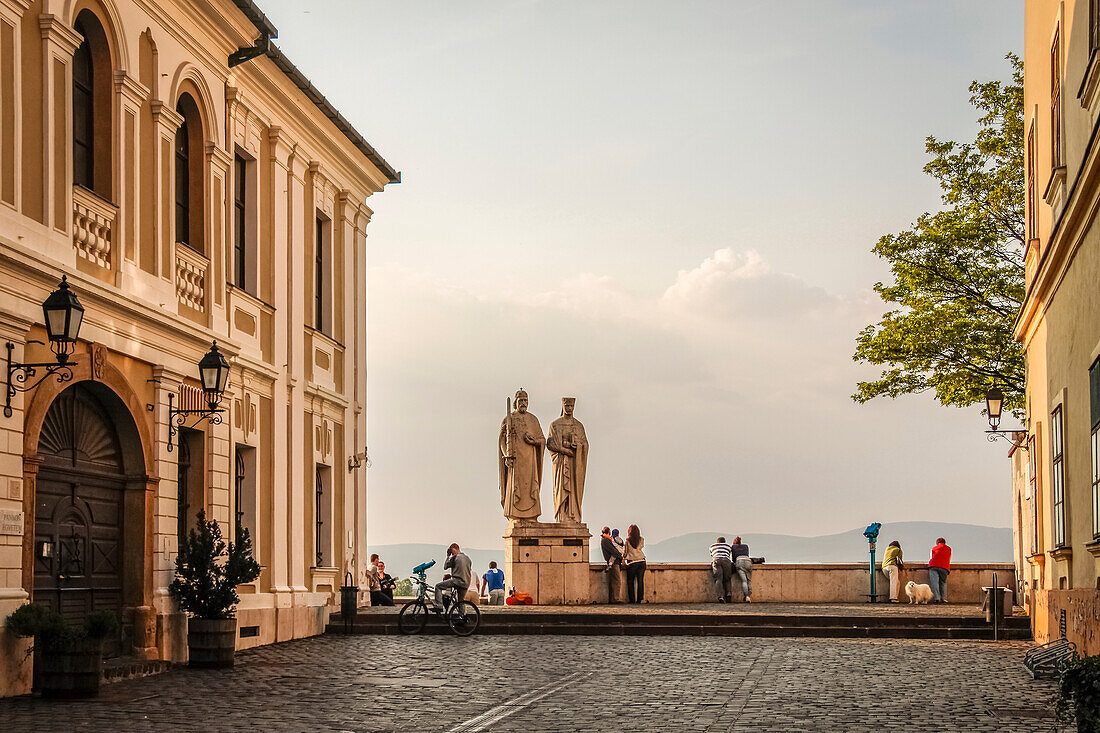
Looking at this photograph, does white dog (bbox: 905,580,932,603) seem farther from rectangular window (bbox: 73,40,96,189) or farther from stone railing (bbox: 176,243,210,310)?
rectangular window (bbox: 73,40,96,189)

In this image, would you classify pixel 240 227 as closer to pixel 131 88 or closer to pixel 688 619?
pixel 131 88

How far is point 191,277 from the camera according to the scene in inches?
795

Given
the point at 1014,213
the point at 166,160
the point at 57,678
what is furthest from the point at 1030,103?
the point at 57,678

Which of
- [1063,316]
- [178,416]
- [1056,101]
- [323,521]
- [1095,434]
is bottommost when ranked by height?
[323,521]

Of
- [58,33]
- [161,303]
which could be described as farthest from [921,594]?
[58,33]

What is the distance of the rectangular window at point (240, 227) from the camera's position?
23.0 m

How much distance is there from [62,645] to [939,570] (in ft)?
74.0

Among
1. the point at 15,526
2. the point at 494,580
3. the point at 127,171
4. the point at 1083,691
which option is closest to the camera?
the point at 1083,691

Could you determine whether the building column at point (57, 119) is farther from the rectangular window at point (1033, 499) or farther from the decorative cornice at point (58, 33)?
the rectangular window at point (1033, 499)

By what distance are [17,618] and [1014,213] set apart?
75.6 ft

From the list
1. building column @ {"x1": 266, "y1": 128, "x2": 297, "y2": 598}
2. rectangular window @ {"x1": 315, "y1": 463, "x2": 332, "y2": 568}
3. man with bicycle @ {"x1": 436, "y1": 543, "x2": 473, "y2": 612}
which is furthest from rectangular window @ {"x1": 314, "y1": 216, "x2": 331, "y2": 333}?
man with bicycle @ {"x1": 436, "y1": 543, "x2": 473, "y2": 612}

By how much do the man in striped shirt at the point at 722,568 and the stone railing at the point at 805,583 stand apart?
35 cm

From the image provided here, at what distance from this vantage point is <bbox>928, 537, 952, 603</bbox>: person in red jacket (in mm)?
32312

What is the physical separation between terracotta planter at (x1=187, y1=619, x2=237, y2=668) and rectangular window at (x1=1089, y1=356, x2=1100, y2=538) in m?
10.3
